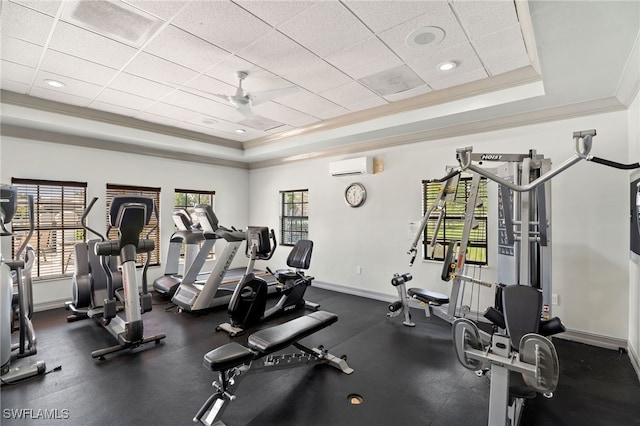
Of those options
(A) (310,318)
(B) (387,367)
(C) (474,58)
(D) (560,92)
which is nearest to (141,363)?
(A) (310,318)

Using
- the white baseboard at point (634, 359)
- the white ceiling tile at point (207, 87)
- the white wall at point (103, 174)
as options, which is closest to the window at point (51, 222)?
the white wall at point (103, 174)

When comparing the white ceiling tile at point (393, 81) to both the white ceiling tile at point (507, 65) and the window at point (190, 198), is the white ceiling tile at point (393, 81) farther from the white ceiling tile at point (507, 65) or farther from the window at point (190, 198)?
the window at point (190, 198)

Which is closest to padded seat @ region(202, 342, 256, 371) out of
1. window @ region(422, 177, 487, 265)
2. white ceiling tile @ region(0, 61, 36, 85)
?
window @ region(422, 177, 487, 265)

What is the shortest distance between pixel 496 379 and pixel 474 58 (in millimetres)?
2927

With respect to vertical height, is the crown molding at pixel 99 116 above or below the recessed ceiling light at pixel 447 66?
below

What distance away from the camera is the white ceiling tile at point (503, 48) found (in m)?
2.65

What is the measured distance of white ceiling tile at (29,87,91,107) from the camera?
3881 mm

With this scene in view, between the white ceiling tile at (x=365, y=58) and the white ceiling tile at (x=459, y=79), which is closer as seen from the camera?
the white ceiling tile at (x=365, y=58)

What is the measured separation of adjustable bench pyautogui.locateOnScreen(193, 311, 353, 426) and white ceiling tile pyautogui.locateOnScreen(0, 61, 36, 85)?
12.4 ft

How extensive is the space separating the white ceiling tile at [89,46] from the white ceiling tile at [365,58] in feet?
6.74

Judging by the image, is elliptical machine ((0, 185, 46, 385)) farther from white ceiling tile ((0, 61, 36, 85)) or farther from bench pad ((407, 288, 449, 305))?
bench pad ((407, 288, 449, 305))

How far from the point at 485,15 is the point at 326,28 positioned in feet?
4.22

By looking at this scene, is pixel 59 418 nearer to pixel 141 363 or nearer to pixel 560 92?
pixel 141 363

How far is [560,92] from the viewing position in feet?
10.3
